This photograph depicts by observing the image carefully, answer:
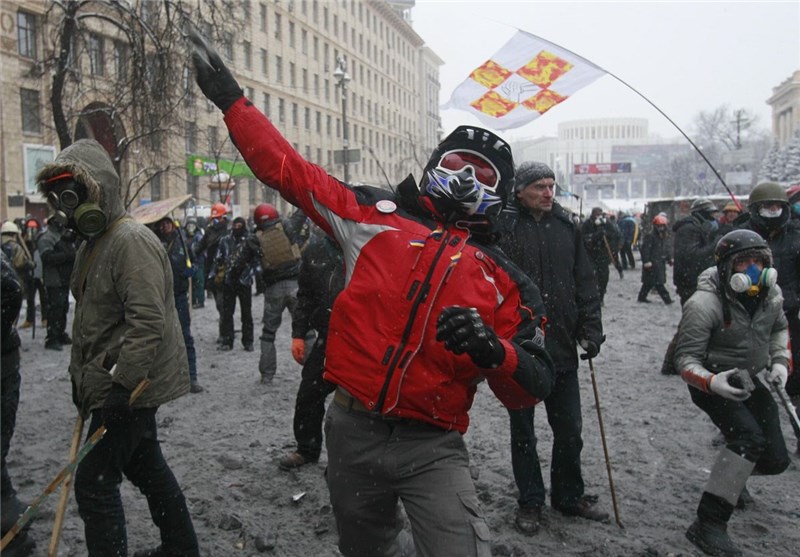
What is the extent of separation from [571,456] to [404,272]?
7.75 ft

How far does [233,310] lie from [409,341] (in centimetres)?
799

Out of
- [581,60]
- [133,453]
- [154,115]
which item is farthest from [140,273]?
[154,115]

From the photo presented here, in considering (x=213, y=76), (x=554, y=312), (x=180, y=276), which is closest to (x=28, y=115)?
(x=180, y=276)

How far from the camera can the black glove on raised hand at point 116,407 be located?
3.11 meters

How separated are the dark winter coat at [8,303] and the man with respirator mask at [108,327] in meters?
0.66

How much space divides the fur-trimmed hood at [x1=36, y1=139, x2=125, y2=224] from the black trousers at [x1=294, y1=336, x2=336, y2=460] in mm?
2196

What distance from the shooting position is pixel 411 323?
250cm

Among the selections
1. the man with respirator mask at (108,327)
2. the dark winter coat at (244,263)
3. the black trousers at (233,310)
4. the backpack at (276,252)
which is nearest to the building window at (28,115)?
the black trousers at (233,310)

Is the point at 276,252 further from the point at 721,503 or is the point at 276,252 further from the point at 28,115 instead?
the point at 28,115

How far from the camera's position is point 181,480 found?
5039 millimetres

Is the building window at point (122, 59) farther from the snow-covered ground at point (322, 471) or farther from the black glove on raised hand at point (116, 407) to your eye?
the black glove on raised hand at point (116, 407)

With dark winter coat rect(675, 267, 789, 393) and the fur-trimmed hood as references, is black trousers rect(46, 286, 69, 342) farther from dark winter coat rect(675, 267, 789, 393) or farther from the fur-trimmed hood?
dark winter coat rect(675, 267, 789, 393)

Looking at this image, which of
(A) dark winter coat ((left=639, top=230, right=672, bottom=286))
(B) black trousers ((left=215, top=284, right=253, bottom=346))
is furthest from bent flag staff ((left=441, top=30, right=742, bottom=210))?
(A) dark winter coat ((left=639, top=230, right=672, bottom=286))

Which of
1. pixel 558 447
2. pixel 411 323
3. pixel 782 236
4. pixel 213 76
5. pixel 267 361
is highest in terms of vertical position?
pixel 213 76
